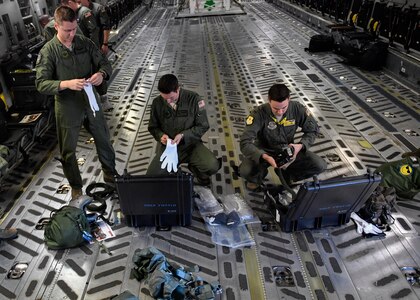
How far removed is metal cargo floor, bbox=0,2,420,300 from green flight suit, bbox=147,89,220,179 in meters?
0.40

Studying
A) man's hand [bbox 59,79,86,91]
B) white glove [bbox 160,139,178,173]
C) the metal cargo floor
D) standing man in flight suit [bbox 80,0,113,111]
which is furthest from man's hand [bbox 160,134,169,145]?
standing man in flight suit [bbox 80,0,113,111]

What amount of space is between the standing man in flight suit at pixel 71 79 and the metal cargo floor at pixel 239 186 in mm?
757

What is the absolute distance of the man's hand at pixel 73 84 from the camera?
126 inches

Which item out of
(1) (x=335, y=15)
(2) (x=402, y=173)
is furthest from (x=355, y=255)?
(1) (x=335, y=15)

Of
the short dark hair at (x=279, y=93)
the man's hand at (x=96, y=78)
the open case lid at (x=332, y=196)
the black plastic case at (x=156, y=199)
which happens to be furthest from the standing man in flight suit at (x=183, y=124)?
the open case lid at (x=332, y=196)

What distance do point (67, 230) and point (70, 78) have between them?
1434 millimetres

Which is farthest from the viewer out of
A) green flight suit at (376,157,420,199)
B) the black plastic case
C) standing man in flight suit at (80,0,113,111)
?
standing man in flight suit at (80,0,113,111)

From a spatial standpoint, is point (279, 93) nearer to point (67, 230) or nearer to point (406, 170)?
point (406, 170)

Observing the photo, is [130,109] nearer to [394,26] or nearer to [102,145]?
[102,145]

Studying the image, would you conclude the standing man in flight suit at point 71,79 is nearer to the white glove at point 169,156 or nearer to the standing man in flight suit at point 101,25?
the white glove at point 169,156

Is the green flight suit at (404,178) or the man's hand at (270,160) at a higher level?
the man's hand at (270,160)

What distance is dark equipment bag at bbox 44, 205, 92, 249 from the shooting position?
319 centimetres

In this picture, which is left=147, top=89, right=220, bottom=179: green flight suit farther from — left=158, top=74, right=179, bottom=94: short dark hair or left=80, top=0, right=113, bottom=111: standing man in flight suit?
left=80, top=0, right=113, bottom=111: standing man in flight suit

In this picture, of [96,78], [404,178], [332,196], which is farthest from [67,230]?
[404,178]
